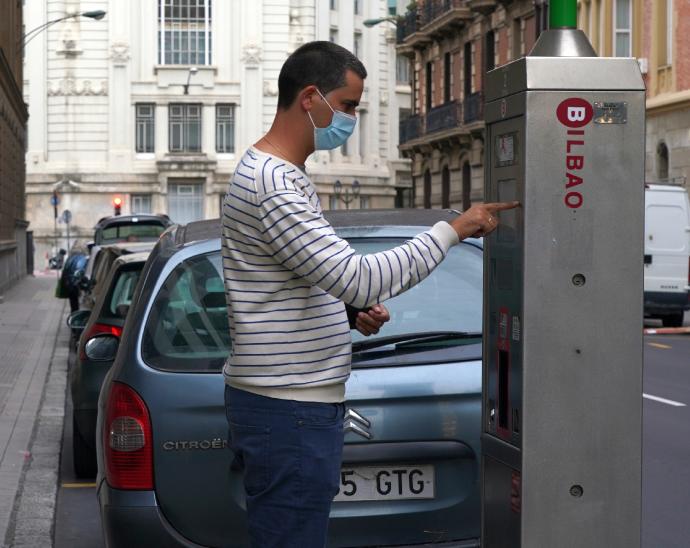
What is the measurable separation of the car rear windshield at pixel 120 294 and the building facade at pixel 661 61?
84.6 feet

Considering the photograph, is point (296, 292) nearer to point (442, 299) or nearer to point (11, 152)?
point (442, 299)

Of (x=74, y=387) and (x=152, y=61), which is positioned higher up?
(x=152, y=61)

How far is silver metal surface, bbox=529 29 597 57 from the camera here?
417cm

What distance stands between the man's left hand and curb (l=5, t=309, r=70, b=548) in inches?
164

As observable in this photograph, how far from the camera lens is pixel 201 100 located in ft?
249

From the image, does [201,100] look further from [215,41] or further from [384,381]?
[384,381]

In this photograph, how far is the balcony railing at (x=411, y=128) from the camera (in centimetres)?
5662

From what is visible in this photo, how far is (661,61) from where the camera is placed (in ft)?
125

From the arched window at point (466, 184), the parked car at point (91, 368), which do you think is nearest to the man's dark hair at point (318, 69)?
the parked car at point (91, 368)

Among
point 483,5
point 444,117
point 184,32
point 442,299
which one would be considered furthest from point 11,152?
point 442,299

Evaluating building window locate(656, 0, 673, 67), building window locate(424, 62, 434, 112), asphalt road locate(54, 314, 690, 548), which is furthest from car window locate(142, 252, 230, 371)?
building window locate(424, 62, 434, 112)

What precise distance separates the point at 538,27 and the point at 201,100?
3524 cm

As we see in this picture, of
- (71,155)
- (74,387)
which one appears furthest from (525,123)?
(71,155)

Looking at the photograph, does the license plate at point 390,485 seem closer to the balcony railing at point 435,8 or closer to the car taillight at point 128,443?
the car taillight at point 128,443
